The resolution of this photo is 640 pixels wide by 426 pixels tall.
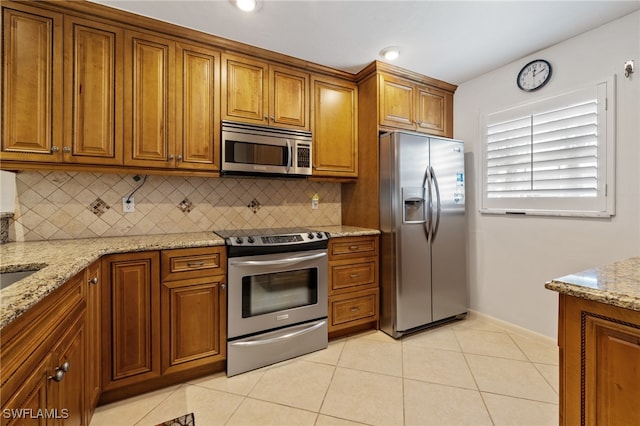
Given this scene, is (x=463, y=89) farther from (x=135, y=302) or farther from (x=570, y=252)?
(x=135, y=302)

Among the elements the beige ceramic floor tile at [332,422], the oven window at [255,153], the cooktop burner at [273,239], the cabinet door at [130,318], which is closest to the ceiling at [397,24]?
the oven window at [255,153]

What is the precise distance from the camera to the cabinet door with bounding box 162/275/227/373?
1781mm

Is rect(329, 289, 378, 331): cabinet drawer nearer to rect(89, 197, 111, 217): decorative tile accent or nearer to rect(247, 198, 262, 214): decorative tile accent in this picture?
rect(247, 198, 262, 214): decorative tile accent

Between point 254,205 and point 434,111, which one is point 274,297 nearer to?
point 254,205

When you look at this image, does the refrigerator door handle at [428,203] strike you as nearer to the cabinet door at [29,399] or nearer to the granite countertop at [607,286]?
the granite countertop at [607,286]

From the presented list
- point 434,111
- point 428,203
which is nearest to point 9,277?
point 428,203

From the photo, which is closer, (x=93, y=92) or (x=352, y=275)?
(x=93, y=92)

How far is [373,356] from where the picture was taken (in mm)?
2176

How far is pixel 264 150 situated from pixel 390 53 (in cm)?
133

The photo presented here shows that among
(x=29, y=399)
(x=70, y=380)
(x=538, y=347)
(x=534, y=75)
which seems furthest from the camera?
(x=534, y=75)

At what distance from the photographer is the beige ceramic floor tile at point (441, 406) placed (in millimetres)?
1528

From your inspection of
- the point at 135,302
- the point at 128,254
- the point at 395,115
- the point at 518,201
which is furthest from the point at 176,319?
the point at 518,201

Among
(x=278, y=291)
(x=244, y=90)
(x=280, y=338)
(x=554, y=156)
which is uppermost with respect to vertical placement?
(x=244, y=90)

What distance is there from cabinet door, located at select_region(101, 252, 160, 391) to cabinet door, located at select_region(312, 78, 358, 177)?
1.54 m
